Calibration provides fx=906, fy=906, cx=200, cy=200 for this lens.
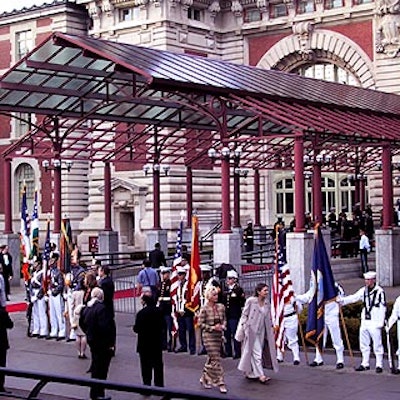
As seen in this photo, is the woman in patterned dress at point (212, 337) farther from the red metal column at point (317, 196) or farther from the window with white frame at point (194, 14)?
the window with white frame at point (194, 14)

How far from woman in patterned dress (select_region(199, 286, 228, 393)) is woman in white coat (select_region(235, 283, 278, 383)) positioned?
0.53m

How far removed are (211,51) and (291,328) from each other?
38.4 metres

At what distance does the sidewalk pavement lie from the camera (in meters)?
14.6

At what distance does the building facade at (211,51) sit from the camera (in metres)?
49.2

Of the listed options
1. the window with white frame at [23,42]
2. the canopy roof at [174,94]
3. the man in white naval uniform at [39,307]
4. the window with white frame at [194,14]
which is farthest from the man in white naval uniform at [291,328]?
the window with white frame at [23,42]

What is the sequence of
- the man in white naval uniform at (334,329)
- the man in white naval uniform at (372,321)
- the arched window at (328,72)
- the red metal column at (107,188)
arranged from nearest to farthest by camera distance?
the man in white naval uniform at (372,321) → the man in white naval uniform at (334,329) → the red metal column at (107,188) → the arched window at (328,72)

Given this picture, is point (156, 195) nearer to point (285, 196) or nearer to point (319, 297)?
point (285, 196)

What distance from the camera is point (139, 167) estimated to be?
5172 cm

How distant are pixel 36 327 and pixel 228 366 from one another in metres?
6.14

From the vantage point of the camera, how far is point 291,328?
1700cm

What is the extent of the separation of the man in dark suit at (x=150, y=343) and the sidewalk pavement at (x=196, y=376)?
1.63ft

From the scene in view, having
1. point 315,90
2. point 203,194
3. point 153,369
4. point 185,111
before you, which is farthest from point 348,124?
point 203,194

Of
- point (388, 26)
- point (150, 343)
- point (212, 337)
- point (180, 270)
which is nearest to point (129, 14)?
point (388, 26)

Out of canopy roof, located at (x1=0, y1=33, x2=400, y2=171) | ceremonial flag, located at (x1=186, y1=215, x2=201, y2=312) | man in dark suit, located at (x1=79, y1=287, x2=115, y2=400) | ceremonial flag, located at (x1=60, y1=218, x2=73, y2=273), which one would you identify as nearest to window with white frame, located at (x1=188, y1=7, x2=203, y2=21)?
canopy roof, located at (x1=0, y1=33, x2=400, y2=171)
